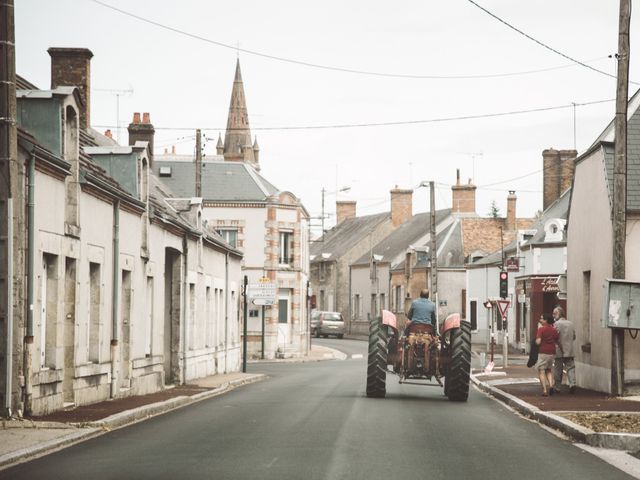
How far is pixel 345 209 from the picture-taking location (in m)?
105

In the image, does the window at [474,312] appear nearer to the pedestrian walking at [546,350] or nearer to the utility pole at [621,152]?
the pedestrian walking at [546,350]

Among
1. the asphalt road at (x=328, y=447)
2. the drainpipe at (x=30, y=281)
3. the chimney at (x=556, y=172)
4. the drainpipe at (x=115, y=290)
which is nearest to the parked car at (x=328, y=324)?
the chimney at (x=556, y=172)

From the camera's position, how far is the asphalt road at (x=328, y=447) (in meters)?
11.0

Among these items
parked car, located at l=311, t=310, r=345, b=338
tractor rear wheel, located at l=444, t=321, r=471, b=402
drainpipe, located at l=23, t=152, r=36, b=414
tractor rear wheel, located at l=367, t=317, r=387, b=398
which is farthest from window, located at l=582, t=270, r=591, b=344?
parked car, located at l=311, t=310, r=345, b=338

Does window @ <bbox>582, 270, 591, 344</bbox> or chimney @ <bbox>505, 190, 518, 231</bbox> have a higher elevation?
chimney @ <bbox>505, 190, 518, 231</bbox>

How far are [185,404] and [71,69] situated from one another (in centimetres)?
1072

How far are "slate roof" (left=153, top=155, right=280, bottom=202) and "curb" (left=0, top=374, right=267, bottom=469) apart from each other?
32072 mm

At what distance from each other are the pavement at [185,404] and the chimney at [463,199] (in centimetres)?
4768

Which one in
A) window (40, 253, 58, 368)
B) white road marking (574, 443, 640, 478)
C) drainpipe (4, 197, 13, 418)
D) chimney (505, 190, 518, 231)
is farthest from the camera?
chimney (505, 190, 518, 231)

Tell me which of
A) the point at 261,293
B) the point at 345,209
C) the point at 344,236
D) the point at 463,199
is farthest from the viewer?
the point at 345,209

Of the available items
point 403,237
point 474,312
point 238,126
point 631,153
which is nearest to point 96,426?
point 631,153

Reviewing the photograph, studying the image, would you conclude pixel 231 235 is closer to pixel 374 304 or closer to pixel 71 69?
pixel 71 69

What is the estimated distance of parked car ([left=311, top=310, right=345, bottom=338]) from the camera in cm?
7981

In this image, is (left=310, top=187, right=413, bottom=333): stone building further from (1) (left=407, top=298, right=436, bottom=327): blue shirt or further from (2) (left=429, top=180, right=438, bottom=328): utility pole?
(1) (left=407, top=298, right=436, bottom=327): blue shirt
